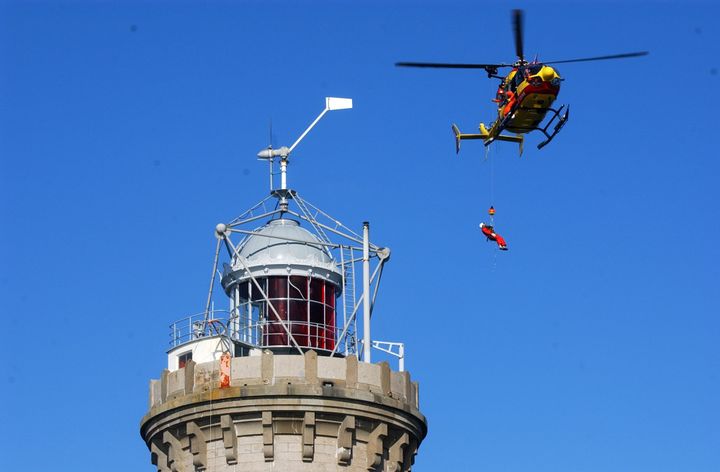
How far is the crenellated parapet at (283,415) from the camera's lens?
142ft

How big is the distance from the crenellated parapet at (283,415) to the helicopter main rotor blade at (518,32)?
13.1m

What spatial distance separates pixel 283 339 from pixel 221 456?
4.65m

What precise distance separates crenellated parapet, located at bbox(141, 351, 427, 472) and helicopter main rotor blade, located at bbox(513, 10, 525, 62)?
43.1 feet

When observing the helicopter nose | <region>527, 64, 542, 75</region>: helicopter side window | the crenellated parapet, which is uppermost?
<region>527, 64, 542, 75</region>: helicopter side window

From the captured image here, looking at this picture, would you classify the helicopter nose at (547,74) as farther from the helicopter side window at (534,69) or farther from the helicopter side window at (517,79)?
the helicopter side window at (517,79)

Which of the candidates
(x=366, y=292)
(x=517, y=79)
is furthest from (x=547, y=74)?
Result: (x=366, y=292)

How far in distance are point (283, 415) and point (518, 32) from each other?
16.9 m

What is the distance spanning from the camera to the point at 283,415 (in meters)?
43.3

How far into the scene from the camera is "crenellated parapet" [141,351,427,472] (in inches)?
1703

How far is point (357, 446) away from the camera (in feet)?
145

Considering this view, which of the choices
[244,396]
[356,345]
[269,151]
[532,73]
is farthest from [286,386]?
[532,73]

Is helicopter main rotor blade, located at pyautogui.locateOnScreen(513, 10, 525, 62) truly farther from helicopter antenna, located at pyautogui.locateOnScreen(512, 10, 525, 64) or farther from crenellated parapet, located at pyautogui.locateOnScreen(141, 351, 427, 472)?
crenellated parapet, located at pyautogui.locateOnScreen(141, 351, 427, 472)

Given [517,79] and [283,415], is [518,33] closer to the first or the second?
[517,79]

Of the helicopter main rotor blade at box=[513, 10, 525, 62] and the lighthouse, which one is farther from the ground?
the helicopter main rotor blade at box=[513, 10, 525, 62]
